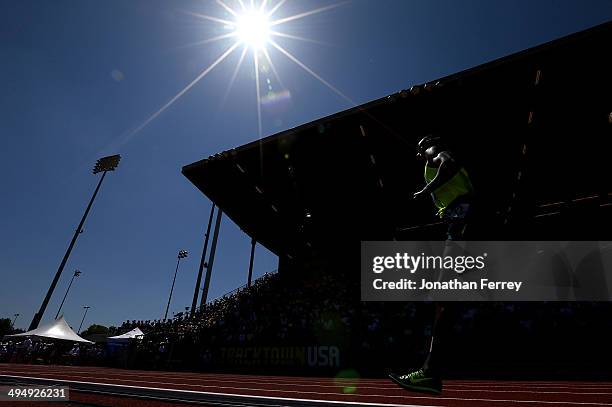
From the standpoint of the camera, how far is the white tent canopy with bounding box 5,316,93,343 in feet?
60.0

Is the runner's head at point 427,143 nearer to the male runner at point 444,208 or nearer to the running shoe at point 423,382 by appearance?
the male runner at point 444,208

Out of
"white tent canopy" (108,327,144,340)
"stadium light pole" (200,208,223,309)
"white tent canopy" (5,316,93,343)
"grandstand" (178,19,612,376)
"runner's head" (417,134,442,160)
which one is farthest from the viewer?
"stadium light pole" (200,208,223,309)

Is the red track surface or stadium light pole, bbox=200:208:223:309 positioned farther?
stadium light pole, bbox=200:208:223:309

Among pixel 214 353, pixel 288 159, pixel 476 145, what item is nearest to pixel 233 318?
pixel 214 353

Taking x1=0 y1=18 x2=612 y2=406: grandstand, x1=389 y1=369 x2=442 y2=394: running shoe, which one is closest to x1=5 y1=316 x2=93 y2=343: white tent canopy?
x1=0 y1=18 x2=612 y2=406: grandstand

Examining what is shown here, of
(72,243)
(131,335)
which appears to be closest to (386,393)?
(131,335)

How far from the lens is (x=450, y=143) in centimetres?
1472

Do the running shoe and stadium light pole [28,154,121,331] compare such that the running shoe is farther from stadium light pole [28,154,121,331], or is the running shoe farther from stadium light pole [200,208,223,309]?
stadium light pole [28,154,121,331]

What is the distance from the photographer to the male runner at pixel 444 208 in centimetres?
228

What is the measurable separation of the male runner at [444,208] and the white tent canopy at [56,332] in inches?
Result: 888

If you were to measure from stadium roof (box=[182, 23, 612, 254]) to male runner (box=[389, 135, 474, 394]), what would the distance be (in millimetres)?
10934

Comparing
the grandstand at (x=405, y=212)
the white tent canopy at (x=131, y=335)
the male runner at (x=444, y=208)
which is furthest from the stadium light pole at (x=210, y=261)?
the male runner at (x=444, y=208)

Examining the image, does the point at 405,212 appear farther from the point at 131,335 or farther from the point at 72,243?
the point at 72,243

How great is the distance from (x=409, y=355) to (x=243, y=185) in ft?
45.4
